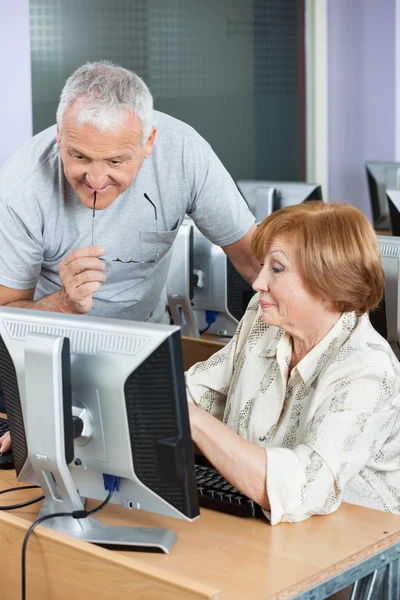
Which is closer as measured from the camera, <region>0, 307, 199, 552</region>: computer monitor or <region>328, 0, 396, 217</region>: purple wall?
<region>0, 307, 199, 552</region>: computer monitor

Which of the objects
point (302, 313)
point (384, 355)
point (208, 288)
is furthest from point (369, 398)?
point (208, 288)

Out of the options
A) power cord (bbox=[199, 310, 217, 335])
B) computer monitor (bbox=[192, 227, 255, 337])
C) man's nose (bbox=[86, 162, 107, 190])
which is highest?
man's nose (bbox=[86, 162, 107, 190])

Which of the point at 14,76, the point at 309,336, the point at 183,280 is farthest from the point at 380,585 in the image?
the point at 14,76

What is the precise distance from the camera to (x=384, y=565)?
1557 millimetres

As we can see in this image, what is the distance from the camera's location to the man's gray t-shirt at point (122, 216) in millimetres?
2238

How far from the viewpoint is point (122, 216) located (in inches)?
92.4

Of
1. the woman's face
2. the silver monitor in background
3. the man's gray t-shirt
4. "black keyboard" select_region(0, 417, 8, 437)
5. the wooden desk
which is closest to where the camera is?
the wooden desk

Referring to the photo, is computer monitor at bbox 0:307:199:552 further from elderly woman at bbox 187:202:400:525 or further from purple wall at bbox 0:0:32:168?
purple wall at bbox 0:0:32:168

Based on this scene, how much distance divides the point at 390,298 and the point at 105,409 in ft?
3.22

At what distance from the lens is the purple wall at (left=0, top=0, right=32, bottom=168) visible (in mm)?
4223

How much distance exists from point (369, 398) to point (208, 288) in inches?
66.8

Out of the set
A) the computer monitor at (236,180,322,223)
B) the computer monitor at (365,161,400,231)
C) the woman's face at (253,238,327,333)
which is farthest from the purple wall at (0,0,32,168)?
the woman's face at (253,238,327,333)

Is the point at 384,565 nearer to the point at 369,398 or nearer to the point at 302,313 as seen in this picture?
the point at 369,398

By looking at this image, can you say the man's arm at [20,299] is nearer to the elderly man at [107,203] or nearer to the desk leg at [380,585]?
the elderly man at [107,203]
